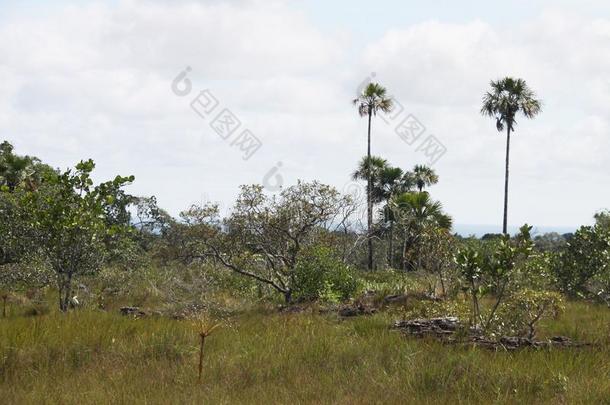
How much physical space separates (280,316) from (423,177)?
3435 cm

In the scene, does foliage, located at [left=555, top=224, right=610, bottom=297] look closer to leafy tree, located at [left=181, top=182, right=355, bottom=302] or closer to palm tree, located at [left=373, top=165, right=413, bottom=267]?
leafy tree, located at [left=181, top=182, right=355, bottom=302]

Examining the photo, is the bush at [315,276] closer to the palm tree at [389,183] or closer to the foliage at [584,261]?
the foliage at [584,261]

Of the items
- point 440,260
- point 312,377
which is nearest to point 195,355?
point 312,377

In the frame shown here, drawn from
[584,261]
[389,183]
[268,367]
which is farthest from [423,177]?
[268,367]

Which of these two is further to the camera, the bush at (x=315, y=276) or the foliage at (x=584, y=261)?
the foliage at (x=584, y=261)

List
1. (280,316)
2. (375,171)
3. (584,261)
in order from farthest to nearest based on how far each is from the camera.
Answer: (375,171) < (584,261) < (280,316)

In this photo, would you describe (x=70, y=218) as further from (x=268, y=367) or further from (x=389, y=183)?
(x=389, y=183)

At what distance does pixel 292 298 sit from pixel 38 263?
686 cm

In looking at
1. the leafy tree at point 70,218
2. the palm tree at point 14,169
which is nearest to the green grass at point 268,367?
the leafy tree at point 70,218

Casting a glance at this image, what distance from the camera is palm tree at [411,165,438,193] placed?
151 feet

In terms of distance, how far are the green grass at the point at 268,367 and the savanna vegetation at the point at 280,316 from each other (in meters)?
0.03

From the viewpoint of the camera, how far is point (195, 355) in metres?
8.58

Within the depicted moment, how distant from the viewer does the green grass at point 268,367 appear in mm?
6590

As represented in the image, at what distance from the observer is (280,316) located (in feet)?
42.9
